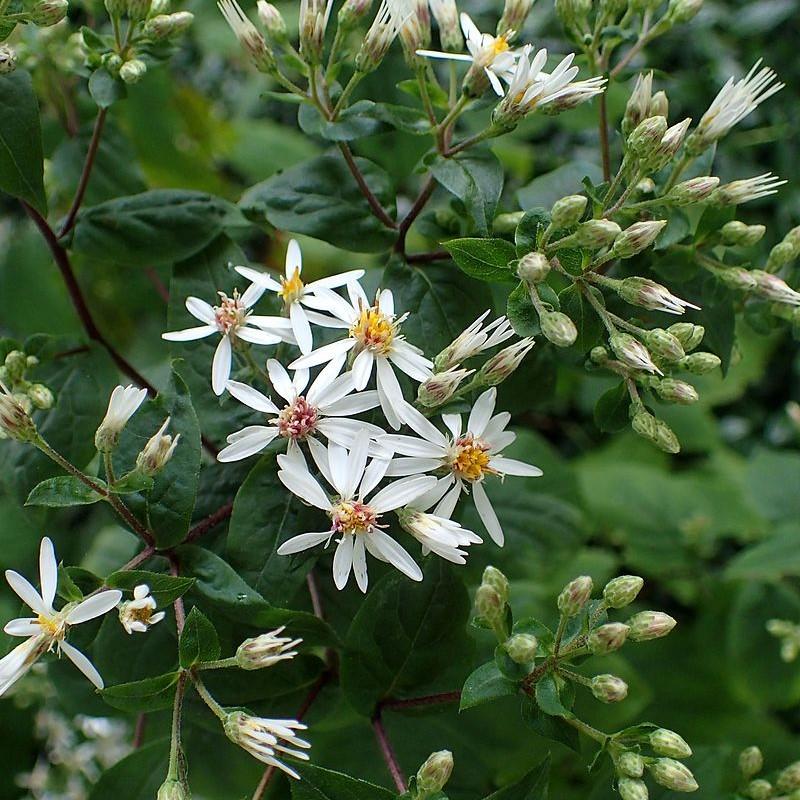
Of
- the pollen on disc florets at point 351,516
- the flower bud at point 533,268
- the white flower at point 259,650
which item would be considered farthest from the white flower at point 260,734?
the flower bud at point 533,268

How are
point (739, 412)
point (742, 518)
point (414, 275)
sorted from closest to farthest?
point (414, 275)
point (742, 518)
point (739, 412)

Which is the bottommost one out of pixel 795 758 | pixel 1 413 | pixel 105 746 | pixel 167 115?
pixel 795 758

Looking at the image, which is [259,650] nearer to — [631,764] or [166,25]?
[631,764]

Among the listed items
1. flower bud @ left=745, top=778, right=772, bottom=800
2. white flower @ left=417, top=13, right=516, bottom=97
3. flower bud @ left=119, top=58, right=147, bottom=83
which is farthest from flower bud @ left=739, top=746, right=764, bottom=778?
flower bud @ left=119, top=58, right=147, bottom=83

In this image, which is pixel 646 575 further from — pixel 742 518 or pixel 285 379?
pixel 285 379

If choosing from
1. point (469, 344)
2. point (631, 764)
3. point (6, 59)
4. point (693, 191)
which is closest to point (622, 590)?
point (631, 764)

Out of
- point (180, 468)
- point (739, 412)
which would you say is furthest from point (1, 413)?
point (739, 412)

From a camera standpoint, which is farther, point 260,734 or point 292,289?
point 292,289
